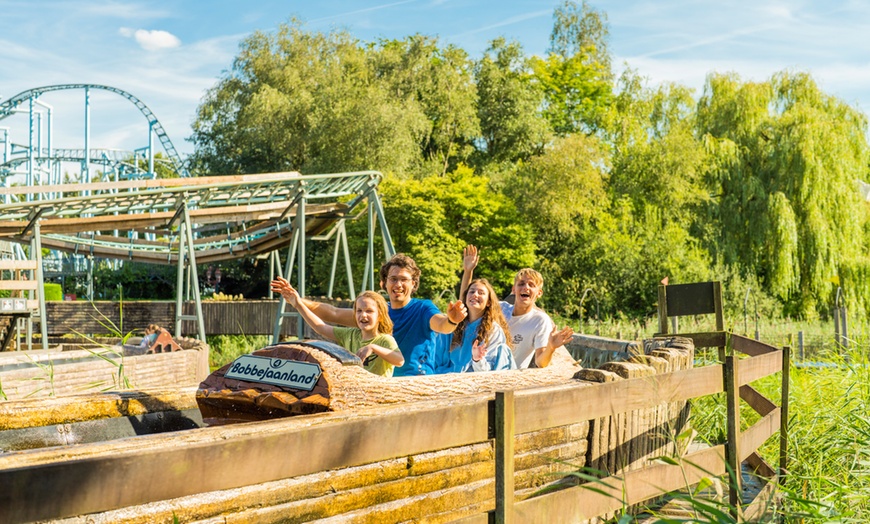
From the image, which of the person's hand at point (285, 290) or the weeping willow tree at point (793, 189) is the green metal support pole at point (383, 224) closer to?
the person's hand at point (285, 290)

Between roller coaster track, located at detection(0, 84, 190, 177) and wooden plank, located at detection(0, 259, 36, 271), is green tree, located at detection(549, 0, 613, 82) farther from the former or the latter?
wooden plank, located at detection(0, 259, 36, 271)

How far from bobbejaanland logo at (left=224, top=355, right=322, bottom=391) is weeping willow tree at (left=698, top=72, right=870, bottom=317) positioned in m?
24.1

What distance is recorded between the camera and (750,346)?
24.1 feet

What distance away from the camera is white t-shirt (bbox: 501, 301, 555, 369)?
6305 millimetres

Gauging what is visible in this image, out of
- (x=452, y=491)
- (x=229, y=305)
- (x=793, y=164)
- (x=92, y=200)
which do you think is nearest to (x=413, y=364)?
(x=452, y=491)

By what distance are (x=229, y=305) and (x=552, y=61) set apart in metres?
25.3

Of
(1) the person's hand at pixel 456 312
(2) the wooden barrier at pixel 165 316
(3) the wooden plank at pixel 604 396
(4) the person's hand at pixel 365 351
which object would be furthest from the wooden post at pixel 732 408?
→ (2) the wooden barrier at pixel 165 316

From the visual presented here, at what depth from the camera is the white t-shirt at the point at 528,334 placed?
248 inches

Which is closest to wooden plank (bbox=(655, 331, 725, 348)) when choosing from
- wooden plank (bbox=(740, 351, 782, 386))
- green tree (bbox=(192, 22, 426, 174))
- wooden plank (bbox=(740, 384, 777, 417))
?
wooden plank (bbox=(740, 384, 777, 417))

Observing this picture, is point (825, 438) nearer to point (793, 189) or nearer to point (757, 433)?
point (757, 433)

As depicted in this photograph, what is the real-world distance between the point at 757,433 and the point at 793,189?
73.7ft

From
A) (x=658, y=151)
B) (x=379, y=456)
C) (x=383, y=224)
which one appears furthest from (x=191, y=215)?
(x=658, y=151)

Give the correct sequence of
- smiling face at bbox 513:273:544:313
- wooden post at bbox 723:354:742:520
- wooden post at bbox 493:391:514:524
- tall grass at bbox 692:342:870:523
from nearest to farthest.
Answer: wooden post at bbox 493:391:514:524, tall grass at bbox 692:342:870:523, wooden post at bbox 723:354:742:520, smiling face at bbox 513:273:544:313

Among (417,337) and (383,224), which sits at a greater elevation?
(383,224)
